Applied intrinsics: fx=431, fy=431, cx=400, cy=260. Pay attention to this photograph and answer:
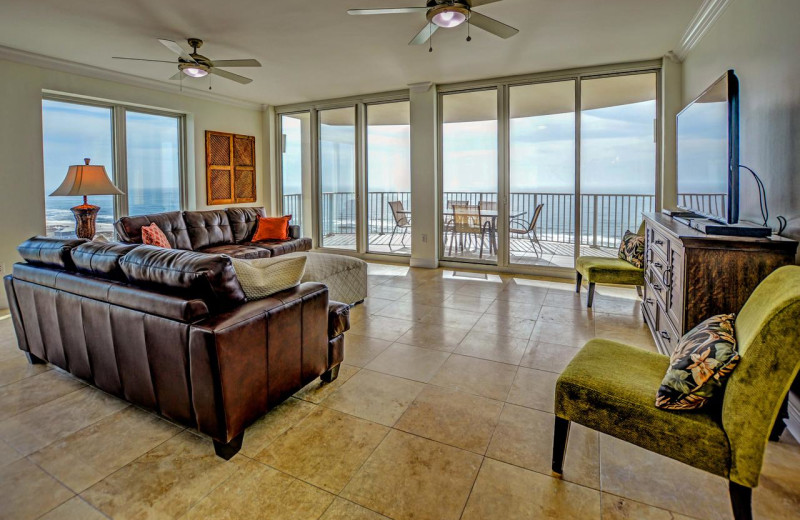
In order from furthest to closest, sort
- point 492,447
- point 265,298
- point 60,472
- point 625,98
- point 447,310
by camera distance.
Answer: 1. point 625,98
2. point 447,310
3. point 265,298
4. point 492,447
5. point 60,472

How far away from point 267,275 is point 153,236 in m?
3.00

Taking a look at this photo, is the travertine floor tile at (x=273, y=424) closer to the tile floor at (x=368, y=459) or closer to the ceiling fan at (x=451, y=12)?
the tile floor at (x=368, y=459)

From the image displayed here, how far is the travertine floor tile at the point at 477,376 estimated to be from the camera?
2.53 m

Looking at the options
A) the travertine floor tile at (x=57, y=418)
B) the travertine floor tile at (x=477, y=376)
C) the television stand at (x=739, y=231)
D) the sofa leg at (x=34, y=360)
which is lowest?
the travertine floor tile at (x=57, y=418)

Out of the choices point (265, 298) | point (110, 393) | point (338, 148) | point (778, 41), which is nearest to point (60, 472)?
point (110, 393)

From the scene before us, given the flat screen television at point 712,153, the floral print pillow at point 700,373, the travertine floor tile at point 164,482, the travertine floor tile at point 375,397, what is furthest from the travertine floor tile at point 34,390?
the flat screen television at point 712,153

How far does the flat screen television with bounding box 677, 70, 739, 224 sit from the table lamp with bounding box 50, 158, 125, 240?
452cm

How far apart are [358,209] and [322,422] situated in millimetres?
5122

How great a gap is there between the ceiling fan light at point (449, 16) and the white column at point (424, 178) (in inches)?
118

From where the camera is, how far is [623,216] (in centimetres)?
541

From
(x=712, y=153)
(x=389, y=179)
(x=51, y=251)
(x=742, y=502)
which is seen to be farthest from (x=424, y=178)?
(x=742, y=502)

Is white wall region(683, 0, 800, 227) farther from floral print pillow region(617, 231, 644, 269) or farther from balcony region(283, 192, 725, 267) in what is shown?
balcony region(283, 192, 725, 267)

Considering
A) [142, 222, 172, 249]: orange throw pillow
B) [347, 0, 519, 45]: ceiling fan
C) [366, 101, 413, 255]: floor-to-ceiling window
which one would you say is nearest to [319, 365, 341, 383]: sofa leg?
[347, 0, 519, 45]: ceiling fan

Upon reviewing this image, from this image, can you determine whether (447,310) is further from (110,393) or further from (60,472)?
(60,472)
